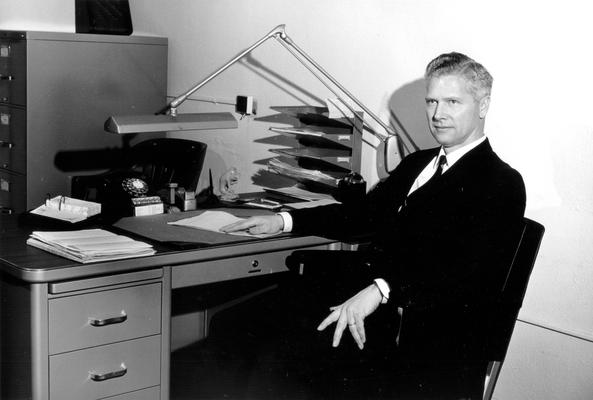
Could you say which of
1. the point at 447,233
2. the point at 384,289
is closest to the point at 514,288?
the point at 447,233

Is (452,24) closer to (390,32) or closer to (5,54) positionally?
(390,32)

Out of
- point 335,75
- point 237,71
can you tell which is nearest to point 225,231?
point 335,75

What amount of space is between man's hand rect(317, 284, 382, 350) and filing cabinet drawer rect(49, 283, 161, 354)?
2.02ft

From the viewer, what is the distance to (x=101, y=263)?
85.5 inches

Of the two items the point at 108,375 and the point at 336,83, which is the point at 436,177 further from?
the point at 108,375

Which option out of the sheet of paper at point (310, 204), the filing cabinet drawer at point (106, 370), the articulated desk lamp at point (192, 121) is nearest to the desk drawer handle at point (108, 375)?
the filing cabinet drawer at point (106, 370)

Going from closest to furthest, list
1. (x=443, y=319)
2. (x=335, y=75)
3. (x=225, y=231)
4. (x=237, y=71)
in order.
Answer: (x=443, y=319)
(x=225, y=231)
(x=335, y=75)
(x=237, y=71)

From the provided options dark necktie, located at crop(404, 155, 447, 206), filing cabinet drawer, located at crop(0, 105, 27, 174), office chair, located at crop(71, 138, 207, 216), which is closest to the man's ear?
dark necktie, located at crop(404, 155, 447, 206)

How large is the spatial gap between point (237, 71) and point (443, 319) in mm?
2189

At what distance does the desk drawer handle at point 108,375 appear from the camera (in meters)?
2.25

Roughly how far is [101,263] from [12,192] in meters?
2.22

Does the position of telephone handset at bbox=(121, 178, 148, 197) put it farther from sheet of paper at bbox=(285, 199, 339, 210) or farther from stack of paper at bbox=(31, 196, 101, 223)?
sheet of paper at bbox=(285, 199, 339, 210)

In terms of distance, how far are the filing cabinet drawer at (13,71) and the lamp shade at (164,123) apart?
4.96ft

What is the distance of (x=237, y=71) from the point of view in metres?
3.88
